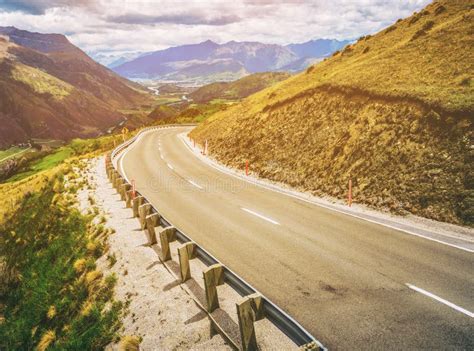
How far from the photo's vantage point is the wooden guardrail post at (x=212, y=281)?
699 cm

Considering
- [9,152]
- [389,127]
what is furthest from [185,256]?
[9,152]

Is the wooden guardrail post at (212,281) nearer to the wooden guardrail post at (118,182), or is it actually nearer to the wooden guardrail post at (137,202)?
the wooden guardrail post at (137,202)

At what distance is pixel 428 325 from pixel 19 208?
994 inches

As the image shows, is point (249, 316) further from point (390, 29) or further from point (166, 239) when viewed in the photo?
point (390, 29)

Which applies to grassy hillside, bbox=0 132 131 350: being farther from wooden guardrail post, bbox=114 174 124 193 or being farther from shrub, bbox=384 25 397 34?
shrub, bbox=384 25 397 34

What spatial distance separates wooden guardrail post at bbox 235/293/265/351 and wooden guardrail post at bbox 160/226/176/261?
4521mm

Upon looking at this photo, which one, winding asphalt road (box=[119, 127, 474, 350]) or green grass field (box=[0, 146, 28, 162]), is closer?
winding asphalt road (box=[119, 127, 474, 350])

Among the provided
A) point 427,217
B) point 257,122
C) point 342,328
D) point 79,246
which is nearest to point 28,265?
point 79,246

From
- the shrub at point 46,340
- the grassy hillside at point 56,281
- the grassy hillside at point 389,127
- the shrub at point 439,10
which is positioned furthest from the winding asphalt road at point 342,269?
the shrub at point 439,10

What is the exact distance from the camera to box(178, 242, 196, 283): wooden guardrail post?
8.43 metres

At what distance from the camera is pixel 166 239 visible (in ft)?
32.2

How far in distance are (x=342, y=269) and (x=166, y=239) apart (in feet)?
16.0

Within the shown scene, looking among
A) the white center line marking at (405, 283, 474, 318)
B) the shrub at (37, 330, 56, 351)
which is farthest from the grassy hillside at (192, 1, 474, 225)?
the shrub at (37, 330, 56, 351)

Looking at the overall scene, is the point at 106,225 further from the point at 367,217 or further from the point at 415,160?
the point at 415,160
